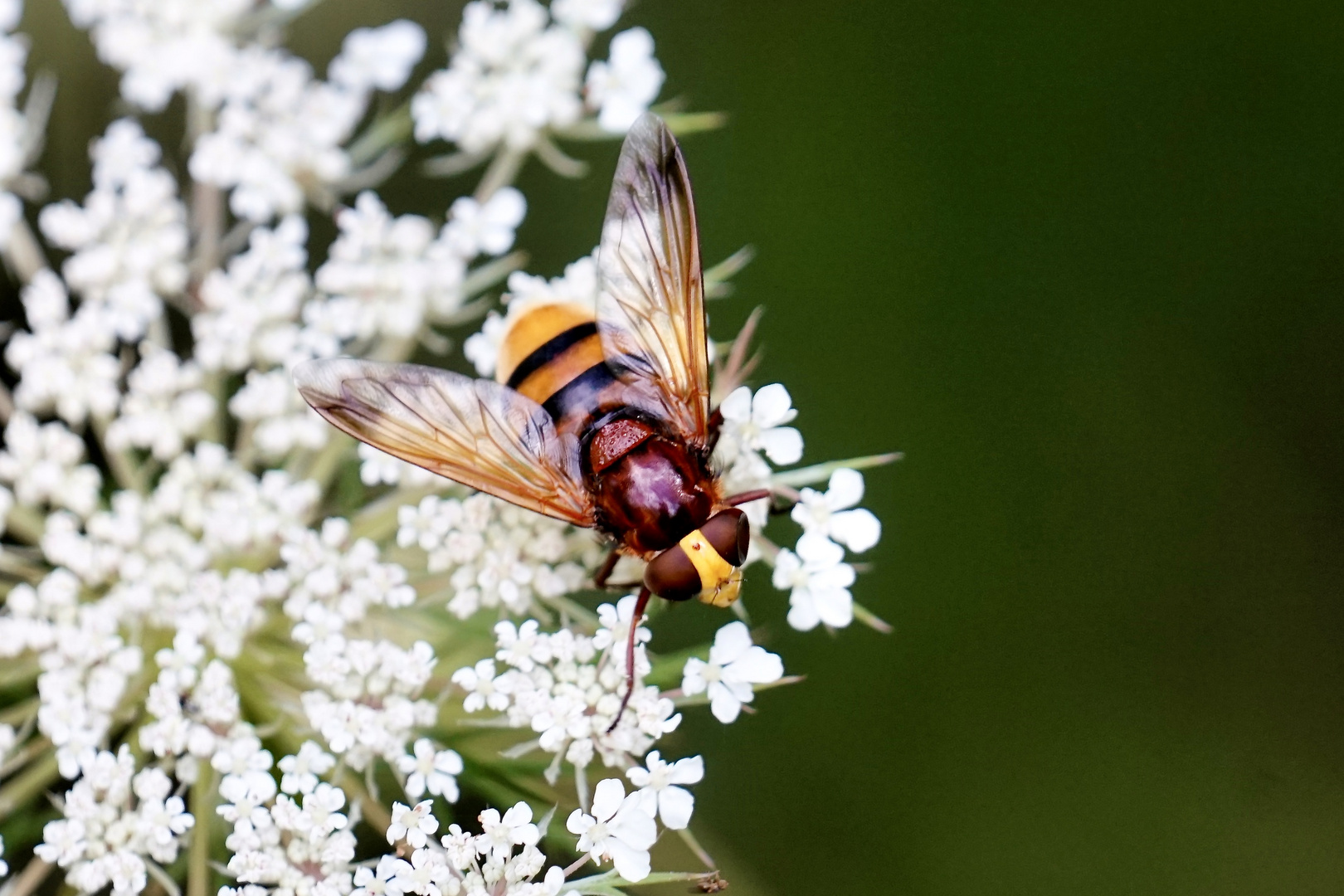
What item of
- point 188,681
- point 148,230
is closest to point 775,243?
point 148,230

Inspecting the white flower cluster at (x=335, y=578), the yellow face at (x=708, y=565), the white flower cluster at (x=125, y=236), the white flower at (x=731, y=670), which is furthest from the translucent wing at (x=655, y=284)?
the white flower cluster at (x=125, y=236)

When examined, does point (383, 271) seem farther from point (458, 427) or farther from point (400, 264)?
point (458, 427)

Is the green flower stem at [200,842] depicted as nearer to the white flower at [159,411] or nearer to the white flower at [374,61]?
the white flower at [159,411]

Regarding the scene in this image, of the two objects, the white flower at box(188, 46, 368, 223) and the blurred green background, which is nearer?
the white flower at box(188, 46, 368, 223)

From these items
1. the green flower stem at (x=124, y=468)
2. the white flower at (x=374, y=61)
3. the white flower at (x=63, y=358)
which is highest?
the white flower at (x=374, y=61)

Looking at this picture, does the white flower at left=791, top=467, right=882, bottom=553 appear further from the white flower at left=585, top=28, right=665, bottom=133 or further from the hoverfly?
the white flower at left=585, top=28, right=665, bottom=133

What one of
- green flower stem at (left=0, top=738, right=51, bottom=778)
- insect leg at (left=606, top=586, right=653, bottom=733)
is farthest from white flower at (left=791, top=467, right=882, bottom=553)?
green flower stem at (left=0, top=738, right=51, bottom=778)
